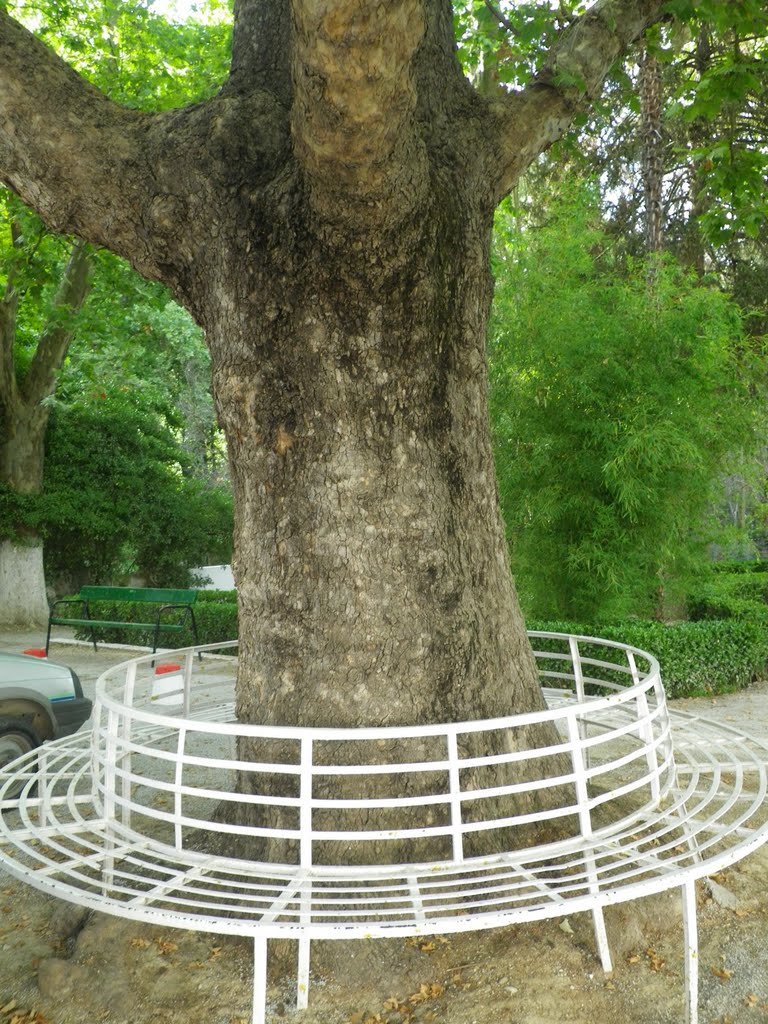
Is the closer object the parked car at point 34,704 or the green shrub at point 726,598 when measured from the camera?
the parked car at point 34,704

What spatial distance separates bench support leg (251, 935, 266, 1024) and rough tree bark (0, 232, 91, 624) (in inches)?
540

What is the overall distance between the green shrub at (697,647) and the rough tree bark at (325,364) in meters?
5.10

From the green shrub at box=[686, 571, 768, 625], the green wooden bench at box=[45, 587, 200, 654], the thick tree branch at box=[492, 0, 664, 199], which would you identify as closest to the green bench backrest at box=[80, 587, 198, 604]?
the green wooden bench at box=[45, 587, 200, 654]

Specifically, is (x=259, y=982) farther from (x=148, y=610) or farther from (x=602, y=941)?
Result: (x=148, y=610)

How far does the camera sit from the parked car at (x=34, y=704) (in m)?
5.63

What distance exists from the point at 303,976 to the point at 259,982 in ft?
1.37

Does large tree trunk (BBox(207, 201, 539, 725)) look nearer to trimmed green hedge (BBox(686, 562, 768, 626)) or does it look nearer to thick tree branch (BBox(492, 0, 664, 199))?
thick tree branch (BBox(492, 0, 664, 199))

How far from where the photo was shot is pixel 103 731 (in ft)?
11.9

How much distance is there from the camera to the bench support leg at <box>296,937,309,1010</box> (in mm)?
3146

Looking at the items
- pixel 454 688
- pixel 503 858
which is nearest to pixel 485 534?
pixel 454 688

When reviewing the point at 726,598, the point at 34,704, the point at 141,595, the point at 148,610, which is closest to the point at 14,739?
the point at 34,704

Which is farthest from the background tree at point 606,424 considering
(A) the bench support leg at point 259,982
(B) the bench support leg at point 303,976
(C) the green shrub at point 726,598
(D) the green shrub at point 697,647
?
(A) the bench support leg at point 259,982

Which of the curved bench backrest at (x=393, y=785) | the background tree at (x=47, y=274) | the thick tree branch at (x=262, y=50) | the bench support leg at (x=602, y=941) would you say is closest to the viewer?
the curved bench backrest at (x=393, y=785)

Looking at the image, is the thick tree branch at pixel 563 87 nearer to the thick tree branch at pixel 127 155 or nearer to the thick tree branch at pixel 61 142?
the thick tree branch at pixel 127 155
